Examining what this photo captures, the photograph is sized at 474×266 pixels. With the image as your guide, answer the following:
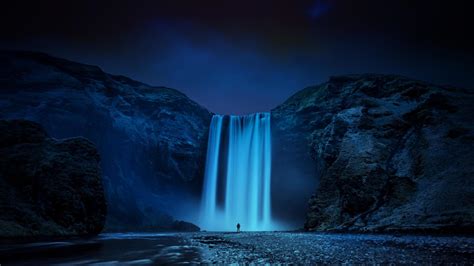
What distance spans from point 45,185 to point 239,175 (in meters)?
44.1

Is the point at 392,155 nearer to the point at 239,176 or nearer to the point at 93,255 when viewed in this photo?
the point at 239,176

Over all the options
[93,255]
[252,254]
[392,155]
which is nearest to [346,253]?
[252,254]

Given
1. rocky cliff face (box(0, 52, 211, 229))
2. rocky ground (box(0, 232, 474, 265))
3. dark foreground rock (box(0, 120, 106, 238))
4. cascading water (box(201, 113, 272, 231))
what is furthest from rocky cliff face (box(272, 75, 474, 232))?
rocky cliff face (box(0, 52, 211, 229))

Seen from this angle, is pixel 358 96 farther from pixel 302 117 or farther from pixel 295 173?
pixel 295 173

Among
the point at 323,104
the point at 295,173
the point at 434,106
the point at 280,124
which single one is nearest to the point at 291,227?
the point at 295,173

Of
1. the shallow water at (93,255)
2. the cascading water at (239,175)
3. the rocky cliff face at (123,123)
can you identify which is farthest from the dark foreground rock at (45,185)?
the cascading water at (239,175)

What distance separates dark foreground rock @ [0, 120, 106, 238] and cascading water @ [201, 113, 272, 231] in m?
37.0

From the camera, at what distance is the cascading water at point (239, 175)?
6425 centimetres

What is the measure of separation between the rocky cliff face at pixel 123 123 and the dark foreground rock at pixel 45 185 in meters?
18.7

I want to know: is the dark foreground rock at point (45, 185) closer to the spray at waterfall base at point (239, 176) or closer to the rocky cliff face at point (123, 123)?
the rocky cliff face at point (123, 123)

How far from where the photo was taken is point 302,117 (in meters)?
66.0

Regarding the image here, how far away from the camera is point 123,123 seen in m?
62.0

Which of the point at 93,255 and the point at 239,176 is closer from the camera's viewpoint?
the point at 93,255

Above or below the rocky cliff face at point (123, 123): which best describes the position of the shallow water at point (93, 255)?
below
